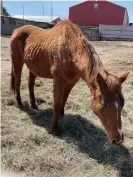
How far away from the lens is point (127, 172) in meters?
3.32

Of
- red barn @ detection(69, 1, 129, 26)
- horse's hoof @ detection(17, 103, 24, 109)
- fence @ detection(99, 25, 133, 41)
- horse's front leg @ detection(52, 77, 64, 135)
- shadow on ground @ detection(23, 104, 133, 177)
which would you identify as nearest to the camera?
shadow on ground @ detection(23, 104, 133, 177)

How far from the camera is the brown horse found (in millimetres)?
3004

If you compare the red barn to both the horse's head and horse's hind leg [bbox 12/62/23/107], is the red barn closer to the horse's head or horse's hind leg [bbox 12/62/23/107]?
horse's hind leg [bbox 12/62/23/107]

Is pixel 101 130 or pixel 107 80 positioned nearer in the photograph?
pixel 107 80

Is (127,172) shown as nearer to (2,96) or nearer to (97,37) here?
(2,96)

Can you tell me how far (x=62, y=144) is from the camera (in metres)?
3.87

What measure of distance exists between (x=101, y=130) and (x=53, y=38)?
163cm

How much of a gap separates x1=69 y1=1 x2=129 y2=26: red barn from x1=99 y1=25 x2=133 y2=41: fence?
11668 millimetres

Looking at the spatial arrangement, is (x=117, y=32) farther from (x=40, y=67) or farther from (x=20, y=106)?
(x=40, y=67)

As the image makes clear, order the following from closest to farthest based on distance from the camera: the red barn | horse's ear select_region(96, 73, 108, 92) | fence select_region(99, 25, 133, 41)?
horse's ear select_region(96, 73, 108, 92) < fence select_region(99, 25, 133, 41) < the red barn

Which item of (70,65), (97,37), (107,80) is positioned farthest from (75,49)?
(97,37)

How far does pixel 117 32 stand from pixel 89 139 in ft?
64.3

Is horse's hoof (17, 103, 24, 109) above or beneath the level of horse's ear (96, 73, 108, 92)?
beneath

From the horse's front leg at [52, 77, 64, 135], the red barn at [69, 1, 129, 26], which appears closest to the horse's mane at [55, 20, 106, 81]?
the horse's front leg at [52, 77, 64, 135]
